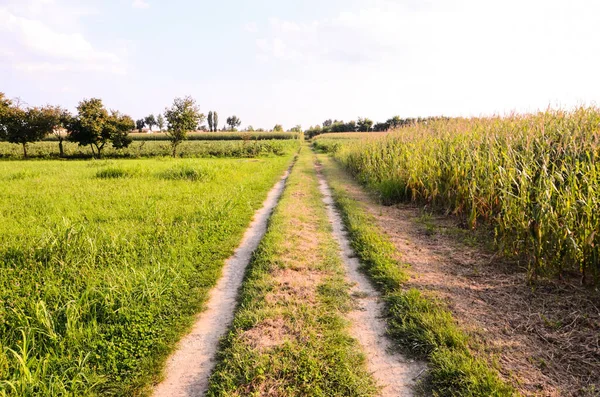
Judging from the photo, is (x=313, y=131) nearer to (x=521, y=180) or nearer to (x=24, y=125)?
(x=24, y=125)

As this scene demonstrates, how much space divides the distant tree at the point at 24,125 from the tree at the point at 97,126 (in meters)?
3.76

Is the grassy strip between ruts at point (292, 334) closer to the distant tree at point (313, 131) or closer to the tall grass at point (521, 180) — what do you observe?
the tall grass at point (521, 180)

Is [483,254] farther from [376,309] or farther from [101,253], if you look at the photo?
Result: [101,253]

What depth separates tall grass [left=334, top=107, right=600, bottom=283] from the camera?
13.1 feet

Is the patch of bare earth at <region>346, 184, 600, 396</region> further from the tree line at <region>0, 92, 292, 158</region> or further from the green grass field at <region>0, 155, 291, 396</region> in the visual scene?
the tree line at <region>0, 92, 292, 158</region>

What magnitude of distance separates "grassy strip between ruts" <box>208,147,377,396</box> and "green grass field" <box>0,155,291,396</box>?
27.4 inches

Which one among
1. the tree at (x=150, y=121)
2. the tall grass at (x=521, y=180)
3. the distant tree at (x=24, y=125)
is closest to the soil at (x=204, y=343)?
the tall grass at (x=521, y=180)

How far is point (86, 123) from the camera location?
1233 inches

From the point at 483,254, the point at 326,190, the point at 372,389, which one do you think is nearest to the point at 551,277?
the point at 483,254

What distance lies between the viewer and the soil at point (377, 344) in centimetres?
265

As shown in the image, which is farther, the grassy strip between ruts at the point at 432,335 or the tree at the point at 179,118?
the tree at the point at 179,118

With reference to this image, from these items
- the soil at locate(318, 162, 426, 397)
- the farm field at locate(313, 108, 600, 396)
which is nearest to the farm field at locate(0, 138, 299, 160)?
the farm field at locate(313, 108, 600, 396)

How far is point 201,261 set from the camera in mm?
5164

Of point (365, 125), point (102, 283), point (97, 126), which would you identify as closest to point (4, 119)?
point (97, 126)
